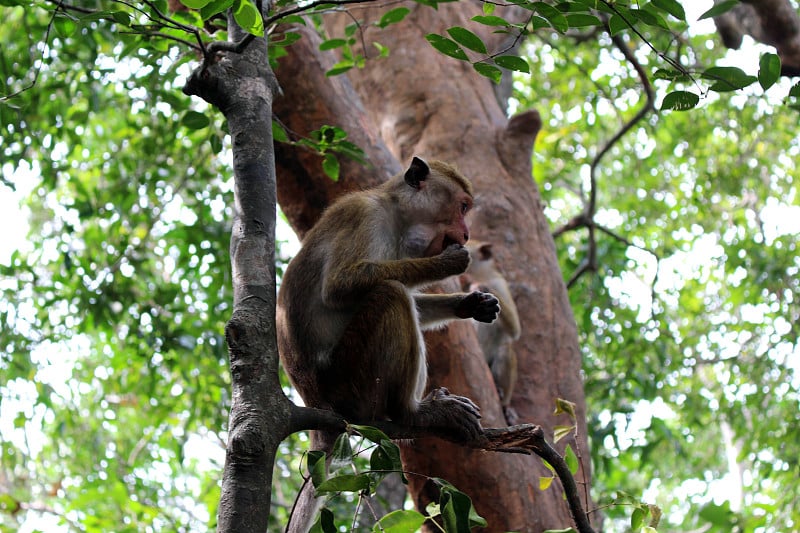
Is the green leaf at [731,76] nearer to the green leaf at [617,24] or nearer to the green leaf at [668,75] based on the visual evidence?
the green leaf at [668,75]

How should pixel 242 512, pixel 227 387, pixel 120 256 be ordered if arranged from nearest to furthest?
pixel 242 512 → pixel 120 256 → pixel 227 387

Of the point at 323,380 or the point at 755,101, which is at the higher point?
the point at 755,101

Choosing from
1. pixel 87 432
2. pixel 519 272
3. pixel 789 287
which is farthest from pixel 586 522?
pixel 87 432

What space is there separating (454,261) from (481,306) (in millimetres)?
255

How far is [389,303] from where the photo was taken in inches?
144

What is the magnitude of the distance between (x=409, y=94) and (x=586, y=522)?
5071 millimetres

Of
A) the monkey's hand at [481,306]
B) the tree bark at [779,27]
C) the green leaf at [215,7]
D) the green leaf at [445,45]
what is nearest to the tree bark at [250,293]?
the green leaf at [215,7]

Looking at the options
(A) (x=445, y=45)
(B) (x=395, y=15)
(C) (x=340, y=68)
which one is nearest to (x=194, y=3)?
(A) (x=445, y=45)

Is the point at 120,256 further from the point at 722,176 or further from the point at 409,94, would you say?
the point at 722,176

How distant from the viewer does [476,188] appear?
6480 mm

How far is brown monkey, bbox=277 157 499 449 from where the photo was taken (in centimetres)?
366

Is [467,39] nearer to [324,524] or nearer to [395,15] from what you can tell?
[395,15]

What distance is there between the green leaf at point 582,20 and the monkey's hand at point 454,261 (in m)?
1.40

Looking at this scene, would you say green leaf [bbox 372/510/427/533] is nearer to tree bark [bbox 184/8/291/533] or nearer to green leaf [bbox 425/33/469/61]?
tree bark [bbox 184/8/291/533]
